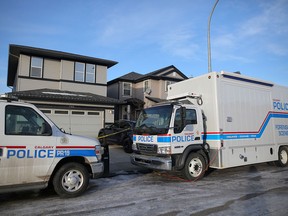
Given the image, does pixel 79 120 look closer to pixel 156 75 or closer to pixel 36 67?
pixel 36 67

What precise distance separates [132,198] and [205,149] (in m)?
3.25

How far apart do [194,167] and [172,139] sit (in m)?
1.29

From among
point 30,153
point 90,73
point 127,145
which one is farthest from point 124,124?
point 30,153

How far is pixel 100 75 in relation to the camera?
1942 cm

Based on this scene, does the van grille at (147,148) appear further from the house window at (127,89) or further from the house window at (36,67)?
the house window at (127,89)

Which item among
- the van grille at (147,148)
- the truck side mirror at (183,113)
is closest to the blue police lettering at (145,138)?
the van grille at (147,148)

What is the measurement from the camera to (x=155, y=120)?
7.24 m

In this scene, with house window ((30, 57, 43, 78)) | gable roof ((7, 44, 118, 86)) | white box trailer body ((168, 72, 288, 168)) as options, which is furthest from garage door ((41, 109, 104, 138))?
white box trailer body ((168, 72, 288, 168))

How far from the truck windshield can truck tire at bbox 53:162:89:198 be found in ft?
8.04

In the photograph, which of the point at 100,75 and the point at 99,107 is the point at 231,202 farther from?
the point at 100,75

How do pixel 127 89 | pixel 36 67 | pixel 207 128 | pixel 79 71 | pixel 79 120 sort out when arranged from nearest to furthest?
1. pixel 207 128
2. pixel 79 120
3. pixel 36 67
4. pixel 79 71
5. pixel 127 89

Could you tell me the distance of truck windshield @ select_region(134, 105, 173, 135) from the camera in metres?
6.79

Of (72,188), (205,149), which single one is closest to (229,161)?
(205,149)

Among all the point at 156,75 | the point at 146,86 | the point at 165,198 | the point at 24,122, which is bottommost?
the point at 165,198
